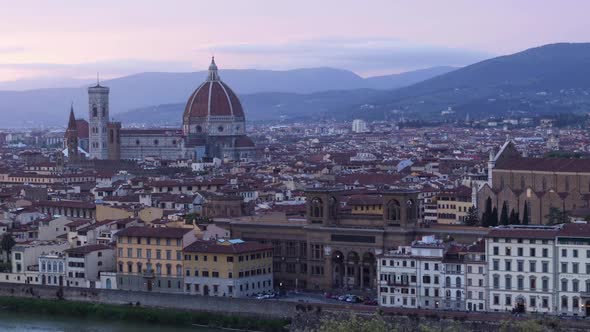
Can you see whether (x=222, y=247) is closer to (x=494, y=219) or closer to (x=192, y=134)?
(x=494, y=219)

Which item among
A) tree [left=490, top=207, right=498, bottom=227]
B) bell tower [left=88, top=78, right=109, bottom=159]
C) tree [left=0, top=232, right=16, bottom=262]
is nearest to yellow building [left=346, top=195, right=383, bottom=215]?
tree [left=490, top=207, right=498, bottom=227]

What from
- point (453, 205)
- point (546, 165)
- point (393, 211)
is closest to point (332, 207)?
point (393, 211)

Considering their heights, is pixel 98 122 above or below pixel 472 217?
above

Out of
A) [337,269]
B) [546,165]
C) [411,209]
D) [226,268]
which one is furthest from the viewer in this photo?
[546,165]

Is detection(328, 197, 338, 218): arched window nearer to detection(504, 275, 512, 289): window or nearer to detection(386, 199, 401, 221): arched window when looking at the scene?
detection(386, 199, 401, 221): arched window

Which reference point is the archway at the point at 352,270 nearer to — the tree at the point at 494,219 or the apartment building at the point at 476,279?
the apartment building at the point at 476,279

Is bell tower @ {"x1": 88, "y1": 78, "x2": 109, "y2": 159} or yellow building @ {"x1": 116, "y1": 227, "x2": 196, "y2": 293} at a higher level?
bell tower @ {"x1": 88, "y1": 78, "x2": 109, "y2": 159}

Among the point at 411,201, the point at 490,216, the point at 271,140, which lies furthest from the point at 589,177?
the point at 271,140
